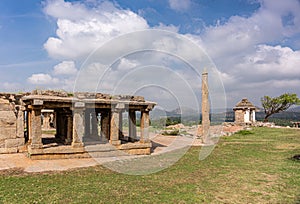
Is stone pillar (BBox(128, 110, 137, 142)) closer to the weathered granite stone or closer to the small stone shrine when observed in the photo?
the weathered granite stone

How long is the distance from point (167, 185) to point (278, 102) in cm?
3767

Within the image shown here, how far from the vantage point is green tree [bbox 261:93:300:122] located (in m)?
38.4

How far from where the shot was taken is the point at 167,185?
25.3 ft

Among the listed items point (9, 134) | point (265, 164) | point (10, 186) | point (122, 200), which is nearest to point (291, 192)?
point (265, 164)

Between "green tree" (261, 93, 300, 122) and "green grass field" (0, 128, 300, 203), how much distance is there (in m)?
32.0

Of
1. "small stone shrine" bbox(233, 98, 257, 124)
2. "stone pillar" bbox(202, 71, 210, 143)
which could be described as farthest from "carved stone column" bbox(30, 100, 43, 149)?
"small stone shrine" bbox(233, 98, 257, 124)

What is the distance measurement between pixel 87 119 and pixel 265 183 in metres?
12.0

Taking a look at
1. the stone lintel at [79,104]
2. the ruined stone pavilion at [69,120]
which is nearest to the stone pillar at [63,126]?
the ruined stone pavilion at [69,120]

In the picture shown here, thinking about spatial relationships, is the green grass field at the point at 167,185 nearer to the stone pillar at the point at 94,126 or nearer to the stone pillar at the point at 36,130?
the stone pillar at the point at 36,130

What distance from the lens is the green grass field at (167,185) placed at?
647 cm

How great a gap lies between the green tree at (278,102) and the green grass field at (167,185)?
32.0 m

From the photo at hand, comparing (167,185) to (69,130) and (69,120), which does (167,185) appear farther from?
(69,130)

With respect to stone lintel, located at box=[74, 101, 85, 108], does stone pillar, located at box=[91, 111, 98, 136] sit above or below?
below

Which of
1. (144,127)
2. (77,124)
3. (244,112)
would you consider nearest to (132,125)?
(144,127)
